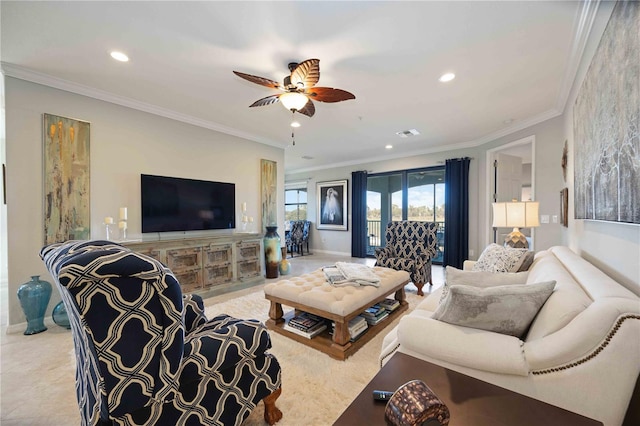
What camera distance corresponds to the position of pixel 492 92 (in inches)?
115

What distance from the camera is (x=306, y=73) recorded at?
208 cm

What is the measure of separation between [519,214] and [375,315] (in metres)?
1.92

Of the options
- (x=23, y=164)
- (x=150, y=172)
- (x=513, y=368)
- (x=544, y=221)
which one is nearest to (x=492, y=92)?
(x=544, y=221)

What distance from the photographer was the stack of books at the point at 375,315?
248 centimetres

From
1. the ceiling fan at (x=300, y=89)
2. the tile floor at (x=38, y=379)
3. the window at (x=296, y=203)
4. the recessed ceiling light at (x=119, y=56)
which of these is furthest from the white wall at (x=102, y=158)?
the window at (x=296, y=203)

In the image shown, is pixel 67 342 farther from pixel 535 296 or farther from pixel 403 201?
pixel 403 201

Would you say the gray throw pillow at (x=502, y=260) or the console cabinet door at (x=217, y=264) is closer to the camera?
the gray throw pillow at (x=502, y=260)

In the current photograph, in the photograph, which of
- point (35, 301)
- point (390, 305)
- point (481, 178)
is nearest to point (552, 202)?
point (481, 178)

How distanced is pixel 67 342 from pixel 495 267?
3.82 m

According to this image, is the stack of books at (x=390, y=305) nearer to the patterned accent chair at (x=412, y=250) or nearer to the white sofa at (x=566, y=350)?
the patterned accent chair at (x=412, y=250)

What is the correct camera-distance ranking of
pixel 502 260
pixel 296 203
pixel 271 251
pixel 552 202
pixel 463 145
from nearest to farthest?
1. pixel 502 260
2. pixel 552 202
3. pixel 271 251
4. pixel 463 145
5. pixel 296 203

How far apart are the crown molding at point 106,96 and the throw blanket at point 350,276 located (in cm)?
295

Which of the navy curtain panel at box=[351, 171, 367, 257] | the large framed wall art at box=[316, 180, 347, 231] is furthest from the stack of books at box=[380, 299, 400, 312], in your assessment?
the large framed wall art at box=[316, 180, 347, 231]

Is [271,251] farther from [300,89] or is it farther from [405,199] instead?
[405,199]
